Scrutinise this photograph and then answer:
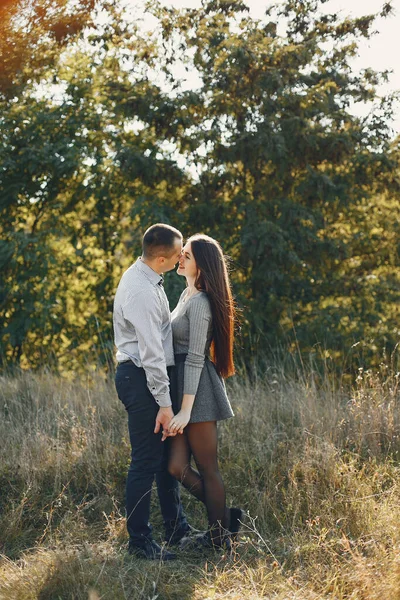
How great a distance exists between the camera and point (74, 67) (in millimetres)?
10125

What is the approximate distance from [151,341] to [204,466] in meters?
0.85

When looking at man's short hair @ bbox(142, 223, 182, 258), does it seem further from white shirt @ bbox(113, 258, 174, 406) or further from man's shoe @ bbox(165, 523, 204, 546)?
man's shoe @ bbox(165, 523, 204, 546)

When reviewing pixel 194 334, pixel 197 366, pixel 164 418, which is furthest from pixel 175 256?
pixel 164 418

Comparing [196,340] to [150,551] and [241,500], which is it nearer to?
[150,551]

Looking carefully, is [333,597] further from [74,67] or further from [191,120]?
[74,67]

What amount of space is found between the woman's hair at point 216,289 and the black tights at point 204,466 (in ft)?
1.40

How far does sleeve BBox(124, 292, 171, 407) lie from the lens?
4000mm

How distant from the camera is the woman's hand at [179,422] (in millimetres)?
4125

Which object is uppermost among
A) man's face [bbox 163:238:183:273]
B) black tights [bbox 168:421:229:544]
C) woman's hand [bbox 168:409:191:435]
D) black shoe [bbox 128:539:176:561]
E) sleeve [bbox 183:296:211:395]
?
man's face [bbox 163:238:183:273]

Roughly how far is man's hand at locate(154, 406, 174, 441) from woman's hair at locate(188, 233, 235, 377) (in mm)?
455

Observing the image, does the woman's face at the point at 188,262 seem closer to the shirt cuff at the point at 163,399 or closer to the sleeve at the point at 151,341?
the sleeve at the point at 151,341

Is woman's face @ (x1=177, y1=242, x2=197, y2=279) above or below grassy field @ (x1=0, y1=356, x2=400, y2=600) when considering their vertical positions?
above

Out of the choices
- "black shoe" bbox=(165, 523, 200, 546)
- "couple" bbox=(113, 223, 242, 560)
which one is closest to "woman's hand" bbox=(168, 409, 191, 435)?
"couple" bbox=(113, 223, 242, 560)

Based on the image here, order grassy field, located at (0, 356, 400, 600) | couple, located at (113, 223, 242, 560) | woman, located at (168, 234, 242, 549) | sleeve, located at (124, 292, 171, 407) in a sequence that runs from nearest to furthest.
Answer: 1. grassy field, located at (0, 356, 400, 600)
2. sleeve, located at (124, 292, 171, 407)
3. couple, located at (113, 223, 242, 560)
4. woman, located at (168, 234, 242, 549)
